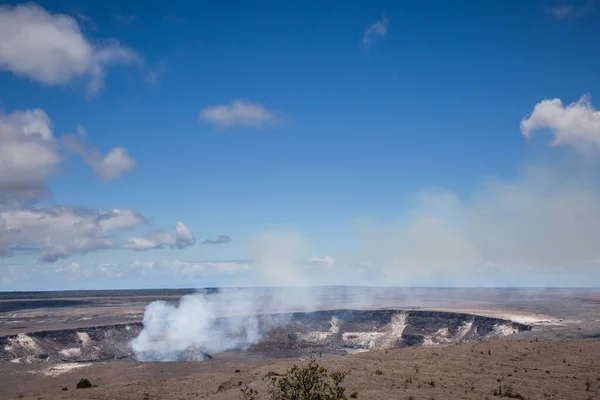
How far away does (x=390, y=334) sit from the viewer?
96.8m

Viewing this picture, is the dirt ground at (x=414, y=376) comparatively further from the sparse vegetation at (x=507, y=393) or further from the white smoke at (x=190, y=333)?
the white smoke at (x=190, y=333)

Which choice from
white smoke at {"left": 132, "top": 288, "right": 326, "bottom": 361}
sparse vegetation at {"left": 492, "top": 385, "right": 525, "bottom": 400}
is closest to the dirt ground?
sparse vegetation at {"left": 492, "top": 385, "right": 525, "bottom": 400}

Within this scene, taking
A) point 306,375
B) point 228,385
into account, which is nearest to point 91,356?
point 228,385

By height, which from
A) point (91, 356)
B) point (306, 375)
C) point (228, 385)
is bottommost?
point (91, 356)

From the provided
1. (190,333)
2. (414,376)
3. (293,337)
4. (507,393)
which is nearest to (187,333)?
(190,333)

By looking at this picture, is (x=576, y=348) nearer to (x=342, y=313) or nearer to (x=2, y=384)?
(x=2, y=384)

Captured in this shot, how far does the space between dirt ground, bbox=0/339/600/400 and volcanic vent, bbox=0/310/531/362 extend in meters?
23.8

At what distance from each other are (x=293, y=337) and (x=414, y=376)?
2500 inches

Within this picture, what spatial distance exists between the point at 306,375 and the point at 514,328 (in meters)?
67.4

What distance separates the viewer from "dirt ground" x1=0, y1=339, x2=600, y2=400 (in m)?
31.8

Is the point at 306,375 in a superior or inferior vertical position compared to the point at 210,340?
superior

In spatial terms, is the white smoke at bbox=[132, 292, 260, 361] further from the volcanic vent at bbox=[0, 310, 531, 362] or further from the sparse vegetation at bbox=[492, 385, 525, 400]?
the sparse vegetation at bbox=[492, 385, 525, 400]

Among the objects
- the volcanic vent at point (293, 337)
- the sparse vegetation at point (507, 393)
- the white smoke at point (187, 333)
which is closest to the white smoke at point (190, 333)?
the white smoke at point (187, 333)

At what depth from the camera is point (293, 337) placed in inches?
3856
